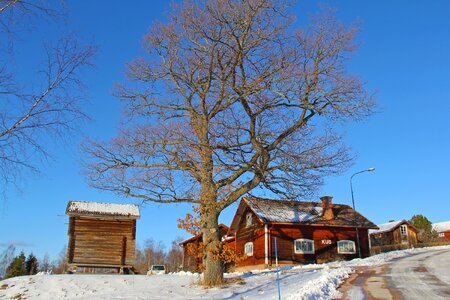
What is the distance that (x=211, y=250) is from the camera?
16.8m

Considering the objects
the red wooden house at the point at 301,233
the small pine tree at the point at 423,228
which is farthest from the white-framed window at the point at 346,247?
the small pine tree at the point at 423,228

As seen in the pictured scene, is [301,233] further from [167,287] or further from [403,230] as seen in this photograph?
[403,230]

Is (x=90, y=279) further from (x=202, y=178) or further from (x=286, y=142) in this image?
(x=286, y=142)

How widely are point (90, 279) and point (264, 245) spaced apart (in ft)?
54.6

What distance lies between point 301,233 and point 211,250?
787 inches

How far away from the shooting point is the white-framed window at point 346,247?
3613 centimetres

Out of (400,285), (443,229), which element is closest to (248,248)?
(400,285)

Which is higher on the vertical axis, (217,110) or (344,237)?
(217,110)

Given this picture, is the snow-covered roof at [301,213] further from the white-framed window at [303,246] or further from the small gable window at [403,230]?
the small gable window at [403,230]

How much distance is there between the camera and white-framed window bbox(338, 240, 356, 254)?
36134 millimetres

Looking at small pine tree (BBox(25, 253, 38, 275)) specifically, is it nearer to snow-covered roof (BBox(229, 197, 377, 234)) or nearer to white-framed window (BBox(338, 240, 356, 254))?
snow-covered roof (BBox(229, 197, 377, 234))

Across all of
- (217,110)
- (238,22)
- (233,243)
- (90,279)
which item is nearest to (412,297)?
(217,110)

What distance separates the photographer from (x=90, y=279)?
21312 millimetres

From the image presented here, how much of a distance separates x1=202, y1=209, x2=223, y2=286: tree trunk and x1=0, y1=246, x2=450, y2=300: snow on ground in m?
0.58
